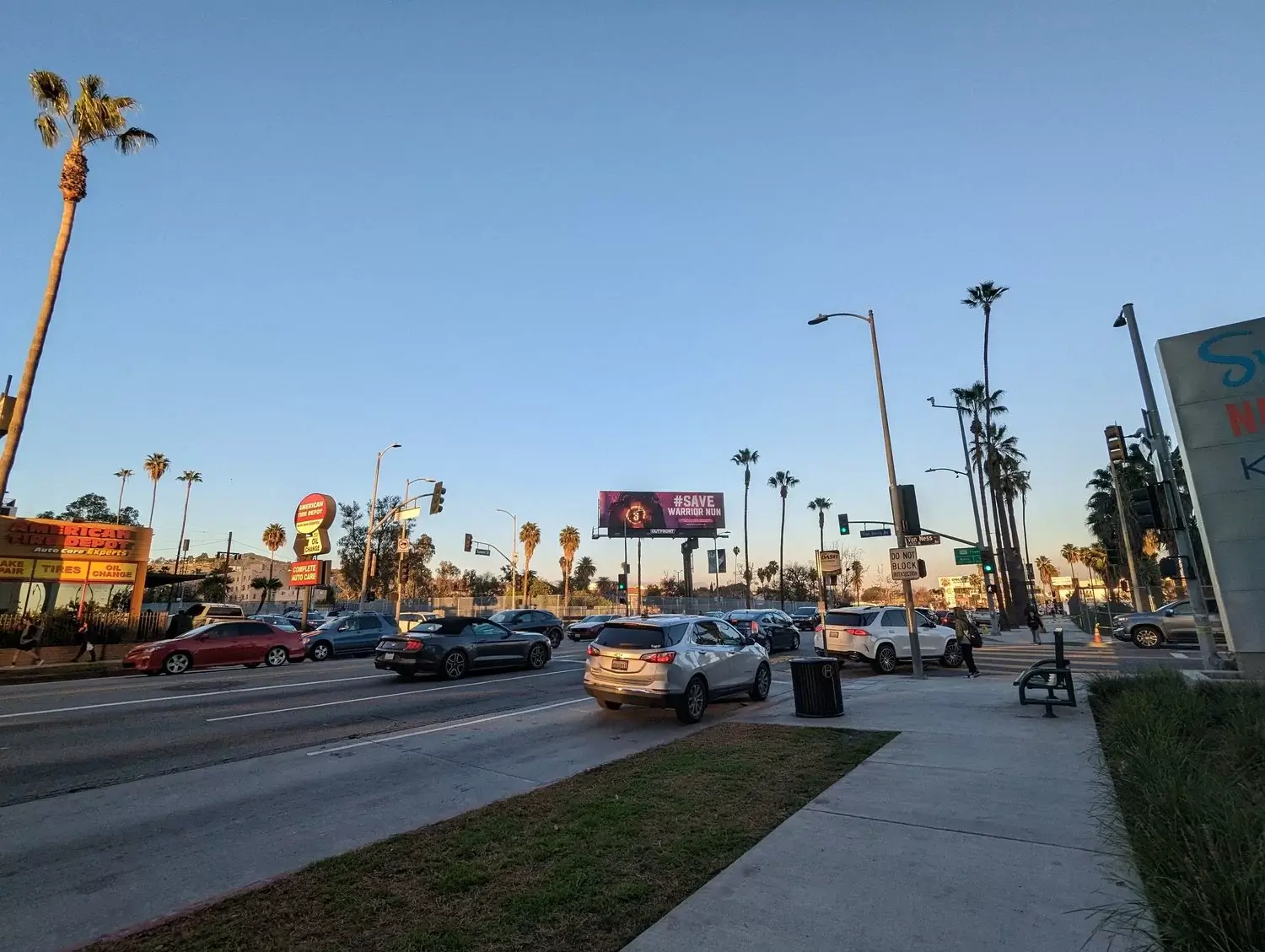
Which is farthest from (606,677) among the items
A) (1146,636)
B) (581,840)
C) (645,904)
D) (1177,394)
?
(1146,636)

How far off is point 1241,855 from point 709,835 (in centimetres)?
316

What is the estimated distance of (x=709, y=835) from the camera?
5.15 metres

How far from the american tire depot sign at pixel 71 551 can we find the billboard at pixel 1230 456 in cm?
3770

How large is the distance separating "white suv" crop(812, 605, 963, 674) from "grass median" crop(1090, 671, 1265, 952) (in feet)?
37.0

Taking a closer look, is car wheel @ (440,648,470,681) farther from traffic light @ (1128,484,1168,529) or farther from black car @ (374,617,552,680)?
traffic light @ (1128,484,1168,529)

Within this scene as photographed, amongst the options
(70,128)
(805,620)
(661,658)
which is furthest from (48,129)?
(805,620)

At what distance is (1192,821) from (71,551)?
124 feet

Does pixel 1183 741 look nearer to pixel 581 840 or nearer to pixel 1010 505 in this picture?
pixel 581 840

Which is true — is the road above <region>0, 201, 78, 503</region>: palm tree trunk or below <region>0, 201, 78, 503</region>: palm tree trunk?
below

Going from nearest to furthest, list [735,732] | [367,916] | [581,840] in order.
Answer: [367,916] → [581,840] → [735,732]

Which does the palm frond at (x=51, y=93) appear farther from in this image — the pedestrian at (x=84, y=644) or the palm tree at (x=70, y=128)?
the pedestrian at (x=84, y=644)

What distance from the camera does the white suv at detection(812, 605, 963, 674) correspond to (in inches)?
753

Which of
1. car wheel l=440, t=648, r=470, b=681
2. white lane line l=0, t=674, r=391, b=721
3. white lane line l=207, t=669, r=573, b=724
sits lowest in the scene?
white lane line l=207, t=669, r=573, b=724

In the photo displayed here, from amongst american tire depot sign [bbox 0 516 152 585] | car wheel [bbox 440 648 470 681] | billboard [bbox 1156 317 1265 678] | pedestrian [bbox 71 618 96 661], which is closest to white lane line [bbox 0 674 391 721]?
car wheel [bbox 440 648 470 681]
